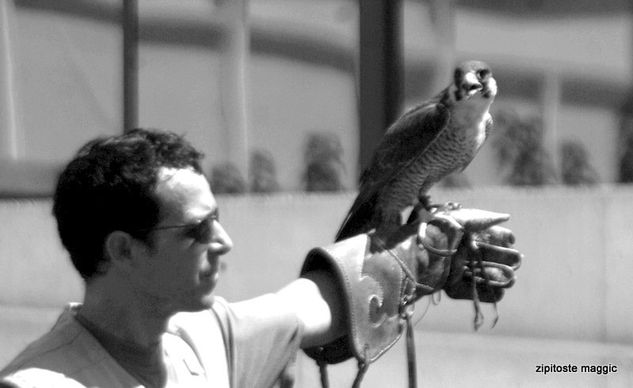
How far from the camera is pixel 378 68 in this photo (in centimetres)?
652

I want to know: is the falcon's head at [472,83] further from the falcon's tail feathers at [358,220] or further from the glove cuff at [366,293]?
the glove cuff at [366,293]

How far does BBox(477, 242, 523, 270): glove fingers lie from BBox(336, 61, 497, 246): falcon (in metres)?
0.77

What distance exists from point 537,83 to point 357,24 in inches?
42.0

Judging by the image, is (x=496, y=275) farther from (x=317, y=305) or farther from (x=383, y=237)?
(x=317, y=305)

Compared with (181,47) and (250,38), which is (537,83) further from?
(181,47)

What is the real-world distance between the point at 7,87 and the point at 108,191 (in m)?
6.30

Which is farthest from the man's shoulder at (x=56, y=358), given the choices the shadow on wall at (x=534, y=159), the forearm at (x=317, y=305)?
the shadow on wall at (x=534, y=159)

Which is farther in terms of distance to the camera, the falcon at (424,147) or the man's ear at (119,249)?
the falcon at (424,147)

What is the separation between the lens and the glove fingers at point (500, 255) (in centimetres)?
261

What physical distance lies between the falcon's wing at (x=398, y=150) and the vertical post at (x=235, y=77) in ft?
11.4

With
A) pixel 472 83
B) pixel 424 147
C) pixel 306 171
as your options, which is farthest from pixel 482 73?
pixel 306 171

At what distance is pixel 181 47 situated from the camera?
721 cm

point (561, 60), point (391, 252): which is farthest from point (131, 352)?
point (561, 60)

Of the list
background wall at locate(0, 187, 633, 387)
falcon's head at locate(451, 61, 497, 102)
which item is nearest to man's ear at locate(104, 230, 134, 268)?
falcon's head at locate(451, 61, 497, 102)
